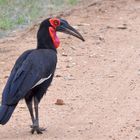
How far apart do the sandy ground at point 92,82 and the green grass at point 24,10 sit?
0.51m

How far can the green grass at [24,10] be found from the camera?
13508 millimetres

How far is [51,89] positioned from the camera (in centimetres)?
921

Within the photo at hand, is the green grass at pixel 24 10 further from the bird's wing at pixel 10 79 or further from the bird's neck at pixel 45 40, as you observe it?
the bird's wing at pixel 10 79

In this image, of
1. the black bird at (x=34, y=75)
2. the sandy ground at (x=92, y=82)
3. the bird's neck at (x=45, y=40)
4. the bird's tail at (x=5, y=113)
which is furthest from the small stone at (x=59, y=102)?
the bird's tail at (x=5, y=113)

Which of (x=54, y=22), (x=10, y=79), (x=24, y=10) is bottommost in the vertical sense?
(x=24, y=10)

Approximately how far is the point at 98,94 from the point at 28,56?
1.60 m

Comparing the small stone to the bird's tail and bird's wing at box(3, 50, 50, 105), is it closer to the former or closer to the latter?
bird's wing at box(3, 50, 50, 105)

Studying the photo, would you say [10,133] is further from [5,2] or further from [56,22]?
[5,2]

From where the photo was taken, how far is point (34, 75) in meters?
7.29

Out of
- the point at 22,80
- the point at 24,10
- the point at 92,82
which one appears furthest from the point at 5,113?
the point at 24,10

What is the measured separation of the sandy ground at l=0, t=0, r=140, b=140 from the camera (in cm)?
752

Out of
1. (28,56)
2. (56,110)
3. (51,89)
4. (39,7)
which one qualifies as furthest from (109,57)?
(39,7)

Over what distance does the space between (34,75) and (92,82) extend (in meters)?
2.22

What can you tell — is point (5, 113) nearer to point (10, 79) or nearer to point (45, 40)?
point (10, 79)
